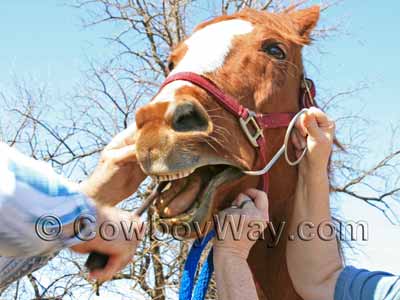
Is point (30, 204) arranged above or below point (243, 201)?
below

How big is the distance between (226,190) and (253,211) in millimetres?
144

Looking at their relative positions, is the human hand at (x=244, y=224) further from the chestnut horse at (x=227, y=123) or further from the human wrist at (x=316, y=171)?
the human wrist at (x=316, y=171)

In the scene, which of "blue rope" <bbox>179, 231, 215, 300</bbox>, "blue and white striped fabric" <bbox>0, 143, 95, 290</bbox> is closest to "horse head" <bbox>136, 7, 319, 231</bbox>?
"blue rope" <bbox>179, 231, 215, 300</bbox>

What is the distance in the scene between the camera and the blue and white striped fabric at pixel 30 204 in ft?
3.77

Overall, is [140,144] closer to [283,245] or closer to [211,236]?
[211,236]

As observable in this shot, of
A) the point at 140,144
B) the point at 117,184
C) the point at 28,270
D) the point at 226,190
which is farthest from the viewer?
the point at 117,184

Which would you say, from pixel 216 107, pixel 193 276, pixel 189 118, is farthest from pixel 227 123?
pixel 193 276

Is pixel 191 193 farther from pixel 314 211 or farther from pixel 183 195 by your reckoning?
pixel 314 211

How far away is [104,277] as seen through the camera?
4.59 ft

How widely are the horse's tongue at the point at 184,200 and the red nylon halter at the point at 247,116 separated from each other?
0.96 feet

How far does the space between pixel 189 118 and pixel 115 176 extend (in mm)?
516

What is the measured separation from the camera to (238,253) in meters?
2.29

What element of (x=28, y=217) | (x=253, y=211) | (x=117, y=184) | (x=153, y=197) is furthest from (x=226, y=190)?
(x=28, y=217)

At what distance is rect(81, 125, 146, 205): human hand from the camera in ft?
8.58
